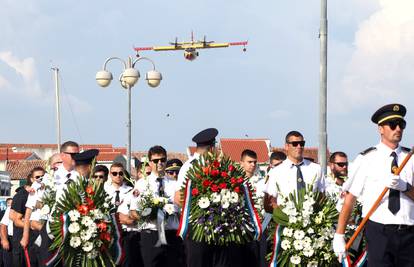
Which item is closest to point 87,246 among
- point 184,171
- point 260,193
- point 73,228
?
point 73,228

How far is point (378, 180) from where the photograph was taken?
10180 mm

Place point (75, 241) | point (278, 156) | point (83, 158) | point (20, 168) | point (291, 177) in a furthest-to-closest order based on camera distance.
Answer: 1. point (20, 168)
2. point (278, 156)
3. point (83, 158)
4. point (75, 241)
5. point (291, 177)

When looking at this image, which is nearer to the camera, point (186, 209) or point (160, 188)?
point (186, 209)

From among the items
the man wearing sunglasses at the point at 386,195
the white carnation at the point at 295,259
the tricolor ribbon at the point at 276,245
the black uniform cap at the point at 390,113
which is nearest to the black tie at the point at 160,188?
the tricolor ribbon at the point at 276,245

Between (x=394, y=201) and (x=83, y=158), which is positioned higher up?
(x=83, y=158)

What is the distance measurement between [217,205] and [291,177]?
1.06 meters

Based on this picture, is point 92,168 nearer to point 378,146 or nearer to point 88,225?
point 88,225

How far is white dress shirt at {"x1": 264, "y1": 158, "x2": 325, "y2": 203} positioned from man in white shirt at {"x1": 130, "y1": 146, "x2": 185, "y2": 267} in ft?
8.18

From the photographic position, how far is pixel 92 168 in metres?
13.8

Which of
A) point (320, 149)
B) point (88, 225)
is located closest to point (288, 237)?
point (88, 225)

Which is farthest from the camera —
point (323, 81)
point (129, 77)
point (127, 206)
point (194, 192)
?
point (129, 77)

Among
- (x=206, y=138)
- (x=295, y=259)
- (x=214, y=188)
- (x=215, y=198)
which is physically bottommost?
(x=295, y=259)

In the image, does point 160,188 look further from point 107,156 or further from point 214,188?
point 107,156

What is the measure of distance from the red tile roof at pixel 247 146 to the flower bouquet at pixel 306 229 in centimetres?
7662
